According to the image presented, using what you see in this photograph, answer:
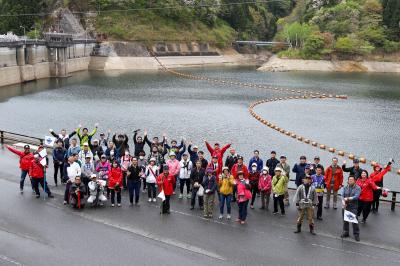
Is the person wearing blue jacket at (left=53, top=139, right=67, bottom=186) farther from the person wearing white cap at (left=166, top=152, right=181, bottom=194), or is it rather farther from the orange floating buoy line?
the orange floating buoy line

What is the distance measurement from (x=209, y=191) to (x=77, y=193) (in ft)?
15.4

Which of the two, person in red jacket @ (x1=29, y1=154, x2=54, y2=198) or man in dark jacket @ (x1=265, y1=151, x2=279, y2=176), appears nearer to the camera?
person in red jacket @ (x1=29, y1=154, x2=54, y2=198)

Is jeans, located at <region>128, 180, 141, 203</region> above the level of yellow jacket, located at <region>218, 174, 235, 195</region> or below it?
below

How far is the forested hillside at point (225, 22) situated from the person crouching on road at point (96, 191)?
94.8 metres

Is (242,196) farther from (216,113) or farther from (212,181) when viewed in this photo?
(216,113)

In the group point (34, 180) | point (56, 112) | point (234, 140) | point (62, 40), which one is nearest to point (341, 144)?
point (234, 140)

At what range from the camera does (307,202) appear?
1463 centimetres

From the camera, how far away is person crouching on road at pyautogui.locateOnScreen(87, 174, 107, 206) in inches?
643

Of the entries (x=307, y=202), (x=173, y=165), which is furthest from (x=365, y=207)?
(x=173, y=165)

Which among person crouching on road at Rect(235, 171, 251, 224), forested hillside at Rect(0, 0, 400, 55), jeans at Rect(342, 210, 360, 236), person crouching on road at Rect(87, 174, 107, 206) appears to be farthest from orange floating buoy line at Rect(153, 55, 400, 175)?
forested hillside at Rect(0, 0, 400, 55)

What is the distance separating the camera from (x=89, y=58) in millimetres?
104875

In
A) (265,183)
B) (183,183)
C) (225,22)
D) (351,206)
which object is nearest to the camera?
(351,206)

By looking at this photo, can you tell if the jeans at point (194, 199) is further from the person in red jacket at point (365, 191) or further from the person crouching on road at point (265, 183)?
the person in red jacket at point (365, 191)

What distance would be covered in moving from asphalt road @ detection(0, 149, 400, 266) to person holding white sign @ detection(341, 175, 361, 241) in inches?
15.1
